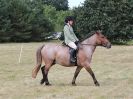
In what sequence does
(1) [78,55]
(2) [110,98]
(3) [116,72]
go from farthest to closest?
1. (3) [116,72]
2. (1) [78,55]
3. (2) [110,98]

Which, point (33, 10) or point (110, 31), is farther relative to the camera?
Result: point (33, 10)

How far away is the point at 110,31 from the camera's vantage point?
A: 55.2 metres

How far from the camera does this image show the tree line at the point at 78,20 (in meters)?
56.0

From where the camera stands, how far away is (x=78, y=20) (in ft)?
192

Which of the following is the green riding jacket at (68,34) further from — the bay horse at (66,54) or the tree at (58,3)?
the tree at (58,3)

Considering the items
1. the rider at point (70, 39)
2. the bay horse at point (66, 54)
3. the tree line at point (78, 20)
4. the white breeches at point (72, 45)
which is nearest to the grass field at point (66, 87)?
the bay horse at point (66, 54)

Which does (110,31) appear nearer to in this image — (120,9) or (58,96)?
(120,9)

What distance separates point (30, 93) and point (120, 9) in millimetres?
43449

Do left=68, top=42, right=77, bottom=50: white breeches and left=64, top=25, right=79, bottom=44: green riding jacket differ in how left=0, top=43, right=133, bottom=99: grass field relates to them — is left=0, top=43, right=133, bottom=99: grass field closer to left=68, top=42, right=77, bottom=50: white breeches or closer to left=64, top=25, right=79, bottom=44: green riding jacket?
left=68, top=42, right=77, bottom=50: white breeches

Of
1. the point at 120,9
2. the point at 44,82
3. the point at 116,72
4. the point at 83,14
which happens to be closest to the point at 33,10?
the point at 83,14

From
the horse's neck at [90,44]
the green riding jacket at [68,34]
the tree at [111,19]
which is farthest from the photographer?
the tree at [111,19]

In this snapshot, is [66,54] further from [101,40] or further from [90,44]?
[101,40]

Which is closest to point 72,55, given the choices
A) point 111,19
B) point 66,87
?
point 66,87

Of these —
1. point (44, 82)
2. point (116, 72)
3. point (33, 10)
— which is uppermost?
point (44, 82)
